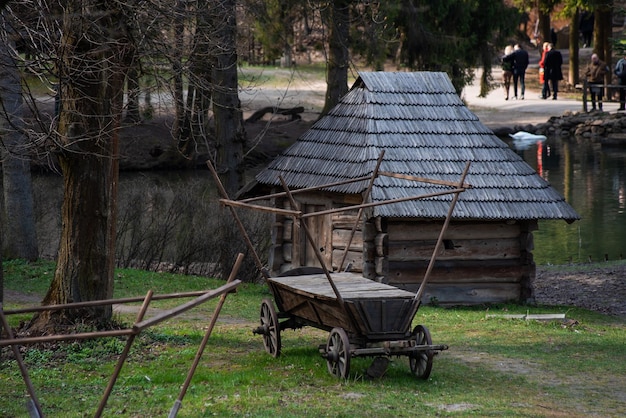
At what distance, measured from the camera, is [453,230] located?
1509cm

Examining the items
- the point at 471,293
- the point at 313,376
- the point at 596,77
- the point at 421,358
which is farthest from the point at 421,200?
the point at 596,77

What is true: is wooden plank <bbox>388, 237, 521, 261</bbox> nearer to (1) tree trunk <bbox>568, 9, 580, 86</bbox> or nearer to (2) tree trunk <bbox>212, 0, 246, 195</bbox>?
(2) tree trunk <bbox>212, 0, 246, 195</bbox>

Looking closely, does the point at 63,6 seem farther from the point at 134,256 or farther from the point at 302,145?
the point at 134,256

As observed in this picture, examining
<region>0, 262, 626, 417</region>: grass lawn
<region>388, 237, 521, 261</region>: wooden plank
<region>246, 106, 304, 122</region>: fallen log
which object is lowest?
<region>0, 262, 626, 417</region>: grass lawn

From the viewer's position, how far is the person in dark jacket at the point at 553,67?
4021 centimetres

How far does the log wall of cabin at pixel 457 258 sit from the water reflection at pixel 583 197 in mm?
6353

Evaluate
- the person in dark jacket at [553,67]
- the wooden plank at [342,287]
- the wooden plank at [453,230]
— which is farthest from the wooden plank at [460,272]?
the person in dark jacket at [553,67]

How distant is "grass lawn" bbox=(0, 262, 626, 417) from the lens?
26.9 ft

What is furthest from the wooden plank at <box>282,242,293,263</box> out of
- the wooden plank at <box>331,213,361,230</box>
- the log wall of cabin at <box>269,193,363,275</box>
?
the wooden plank at <box>331,213,361,230</box>

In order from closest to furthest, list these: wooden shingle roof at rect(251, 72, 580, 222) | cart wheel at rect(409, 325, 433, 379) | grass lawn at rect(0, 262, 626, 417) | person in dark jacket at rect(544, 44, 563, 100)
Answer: grass lawn at rect(0, 262, 626, 417)
cart wheel at rect(409, 325, 433, 379)
wooden shingle roof at rect(251, 72, 580, 222)
person in dark jacket at rect(544, 44, 563, 100)

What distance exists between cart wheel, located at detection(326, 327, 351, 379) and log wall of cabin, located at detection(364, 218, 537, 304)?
17.9ft

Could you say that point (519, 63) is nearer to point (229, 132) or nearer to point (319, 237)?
point (229, 132)

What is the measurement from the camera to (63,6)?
389 inches

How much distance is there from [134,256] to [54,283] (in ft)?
26.3
